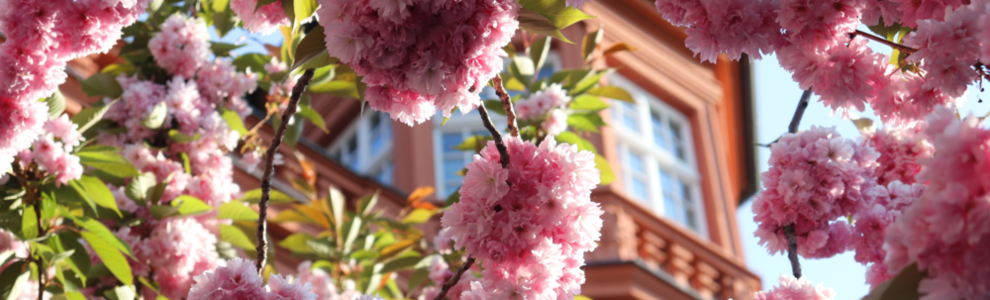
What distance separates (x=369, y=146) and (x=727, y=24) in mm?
9170

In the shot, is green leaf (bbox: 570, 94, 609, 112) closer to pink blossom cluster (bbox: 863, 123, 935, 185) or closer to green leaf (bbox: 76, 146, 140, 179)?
pink blossom cluster (bbox: 863, 123, 935, 185)

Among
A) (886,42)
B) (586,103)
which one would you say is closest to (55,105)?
(586,103)

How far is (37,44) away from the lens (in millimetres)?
1701

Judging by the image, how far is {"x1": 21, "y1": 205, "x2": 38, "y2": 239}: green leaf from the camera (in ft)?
6.63

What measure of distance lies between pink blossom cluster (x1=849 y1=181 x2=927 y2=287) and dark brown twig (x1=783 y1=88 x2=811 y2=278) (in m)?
0.13

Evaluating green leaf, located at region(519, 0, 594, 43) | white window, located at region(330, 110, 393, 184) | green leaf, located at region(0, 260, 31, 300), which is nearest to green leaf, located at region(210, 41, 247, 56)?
green leaf, located at region(0, 260, 31, 300)

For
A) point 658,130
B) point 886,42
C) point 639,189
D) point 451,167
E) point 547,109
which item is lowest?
point 886,42

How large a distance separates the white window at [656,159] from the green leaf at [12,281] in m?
7.50

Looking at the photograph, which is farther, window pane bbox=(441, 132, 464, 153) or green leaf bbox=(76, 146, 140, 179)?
window pane bbox=(441, 132, 464, 153)

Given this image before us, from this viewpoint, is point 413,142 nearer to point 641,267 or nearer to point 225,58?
point 641,267

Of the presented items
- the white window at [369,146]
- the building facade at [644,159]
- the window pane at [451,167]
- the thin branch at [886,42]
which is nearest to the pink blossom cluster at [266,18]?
the thin branch at [886,42]

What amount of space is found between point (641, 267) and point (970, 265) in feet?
23.0

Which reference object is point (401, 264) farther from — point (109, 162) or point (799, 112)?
point (799, 112)

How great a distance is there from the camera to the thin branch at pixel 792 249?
5.45 feet
